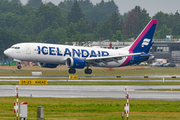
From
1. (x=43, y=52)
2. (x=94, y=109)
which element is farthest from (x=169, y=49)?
(x=94, y=109)

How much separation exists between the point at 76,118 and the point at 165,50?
15339cm

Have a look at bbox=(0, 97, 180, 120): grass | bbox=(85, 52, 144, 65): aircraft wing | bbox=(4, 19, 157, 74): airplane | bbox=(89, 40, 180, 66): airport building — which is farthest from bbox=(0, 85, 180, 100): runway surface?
bbox=(89, 40, 180, 66): airport building

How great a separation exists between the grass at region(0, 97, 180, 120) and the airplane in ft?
100

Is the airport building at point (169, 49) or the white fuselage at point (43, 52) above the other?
the airport building at point (169, 49)

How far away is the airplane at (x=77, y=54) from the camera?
189 ft

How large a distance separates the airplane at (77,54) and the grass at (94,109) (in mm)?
30497

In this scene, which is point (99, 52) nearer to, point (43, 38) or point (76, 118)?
point (76, 118)

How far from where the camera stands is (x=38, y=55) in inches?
2261

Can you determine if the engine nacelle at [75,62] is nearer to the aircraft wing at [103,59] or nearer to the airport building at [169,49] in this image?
the aircraft wing at [103,59]

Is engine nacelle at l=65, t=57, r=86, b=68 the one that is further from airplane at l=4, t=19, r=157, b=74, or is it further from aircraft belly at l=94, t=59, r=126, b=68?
aircraft belly at l=94, t=59, r=126, b=68

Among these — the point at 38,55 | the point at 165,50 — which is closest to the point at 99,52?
the point at 38,55

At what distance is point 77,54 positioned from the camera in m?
61.7

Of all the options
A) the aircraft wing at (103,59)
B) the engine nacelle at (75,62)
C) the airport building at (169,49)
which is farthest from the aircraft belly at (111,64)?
the airport building at (169,49)

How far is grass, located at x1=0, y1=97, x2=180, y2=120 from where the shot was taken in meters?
20.0
